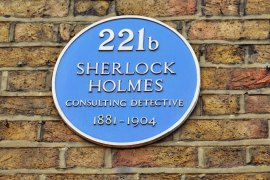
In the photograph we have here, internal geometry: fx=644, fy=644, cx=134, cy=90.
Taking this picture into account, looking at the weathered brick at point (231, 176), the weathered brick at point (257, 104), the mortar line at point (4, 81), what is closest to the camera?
the weathered brick at point (231, 176)

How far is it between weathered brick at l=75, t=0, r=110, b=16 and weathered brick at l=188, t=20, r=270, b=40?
330mm

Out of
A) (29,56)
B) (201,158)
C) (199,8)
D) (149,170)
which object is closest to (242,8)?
(199,8)

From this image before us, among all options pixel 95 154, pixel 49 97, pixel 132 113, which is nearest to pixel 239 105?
pixel 132 113

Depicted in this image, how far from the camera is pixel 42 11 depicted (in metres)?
2.40

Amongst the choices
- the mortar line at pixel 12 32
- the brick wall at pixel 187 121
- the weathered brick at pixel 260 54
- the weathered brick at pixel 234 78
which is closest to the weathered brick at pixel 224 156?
the brick wall at pixel 187 121

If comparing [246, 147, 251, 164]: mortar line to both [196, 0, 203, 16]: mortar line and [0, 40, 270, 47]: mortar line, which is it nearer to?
[0, 40, 270, 47]: mortar line

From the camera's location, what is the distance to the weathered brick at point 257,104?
7.19 feet

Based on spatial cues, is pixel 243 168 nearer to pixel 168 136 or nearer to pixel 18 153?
pixel 168 136

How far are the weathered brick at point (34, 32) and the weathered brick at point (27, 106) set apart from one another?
24 cm

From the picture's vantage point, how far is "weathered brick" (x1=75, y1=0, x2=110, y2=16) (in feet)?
7.82

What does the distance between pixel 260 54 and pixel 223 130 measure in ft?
1.05

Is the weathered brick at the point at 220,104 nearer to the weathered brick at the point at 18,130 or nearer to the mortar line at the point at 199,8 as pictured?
the mortar line at the point at 199,8

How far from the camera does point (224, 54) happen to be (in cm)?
228

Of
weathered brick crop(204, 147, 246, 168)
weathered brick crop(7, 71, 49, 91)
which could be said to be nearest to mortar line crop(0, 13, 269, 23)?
weathered brick crop(7, 71, 49, 91)
